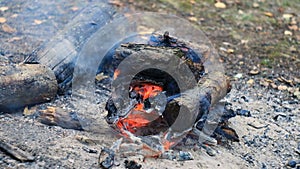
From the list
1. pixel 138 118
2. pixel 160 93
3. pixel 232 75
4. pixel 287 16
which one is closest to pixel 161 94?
pixel 160 93

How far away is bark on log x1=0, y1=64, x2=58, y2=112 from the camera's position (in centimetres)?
315

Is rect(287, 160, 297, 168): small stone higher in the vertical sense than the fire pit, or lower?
lower

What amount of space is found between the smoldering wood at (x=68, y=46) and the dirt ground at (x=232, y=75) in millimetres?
217

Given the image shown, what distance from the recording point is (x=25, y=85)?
3229 mm

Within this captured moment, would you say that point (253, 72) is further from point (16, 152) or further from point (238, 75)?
point (16, 152)

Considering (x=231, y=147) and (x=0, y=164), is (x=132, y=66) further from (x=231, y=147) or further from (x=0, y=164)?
(x=0, y=164)

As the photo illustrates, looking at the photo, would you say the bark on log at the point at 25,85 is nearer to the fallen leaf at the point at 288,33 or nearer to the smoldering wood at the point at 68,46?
the smoldering wood at the point at 68,46

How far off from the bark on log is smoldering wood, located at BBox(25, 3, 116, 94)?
0.11 metres

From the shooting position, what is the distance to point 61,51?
3645 millimetres

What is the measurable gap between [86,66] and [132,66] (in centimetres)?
58

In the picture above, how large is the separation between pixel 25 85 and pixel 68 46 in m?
0.64

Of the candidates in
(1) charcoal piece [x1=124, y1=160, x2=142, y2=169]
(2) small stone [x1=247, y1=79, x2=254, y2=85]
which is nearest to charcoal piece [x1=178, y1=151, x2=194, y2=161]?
(1) charcoal piece [x1=124, y1=160, x2=142, y2=169]

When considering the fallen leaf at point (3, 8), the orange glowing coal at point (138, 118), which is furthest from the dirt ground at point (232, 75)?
the orange glowing coal at point (138, 118)

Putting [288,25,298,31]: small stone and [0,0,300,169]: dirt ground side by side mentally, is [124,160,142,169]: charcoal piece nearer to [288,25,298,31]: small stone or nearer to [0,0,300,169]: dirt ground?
[0,0,300,169]: dirt ground
